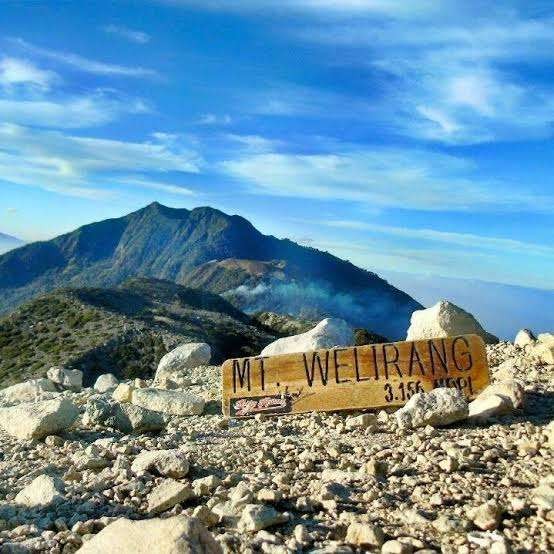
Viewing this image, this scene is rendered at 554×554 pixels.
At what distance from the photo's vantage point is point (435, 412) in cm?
845

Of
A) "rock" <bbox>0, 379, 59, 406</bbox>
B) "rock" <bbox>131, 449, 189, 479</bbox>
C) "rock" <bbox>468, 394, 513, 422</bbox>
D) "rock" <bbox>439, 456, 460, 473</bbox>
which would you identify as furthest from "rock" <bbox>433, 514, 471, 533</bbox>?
"rock" <bbox>0, 379, 59, 406</bbox>

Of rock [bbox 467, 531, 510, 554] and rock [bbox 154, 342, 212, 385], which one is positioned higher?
rock [bbox 154, 342, 212, 385]

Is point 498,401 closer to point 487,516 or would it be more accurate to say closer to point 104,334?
point 487,516

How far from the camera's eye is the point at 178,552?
4.18 m

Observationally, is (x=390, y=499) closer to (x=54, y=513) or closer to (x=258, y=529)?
(x=258, y=529)

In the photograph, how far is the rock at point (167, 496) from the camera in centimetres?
611

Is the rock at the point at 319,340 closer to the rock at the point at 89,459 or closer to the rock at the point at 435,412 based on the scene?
the rock at the point at 435,412

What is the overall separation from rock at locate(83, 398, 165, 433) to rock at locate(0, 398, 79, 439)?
305 mm

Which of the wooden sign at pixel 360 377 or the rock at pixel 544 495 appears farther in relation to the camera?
the wooden sign at pixel 360 377

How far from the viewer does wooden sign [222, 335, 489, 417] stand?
1000cm

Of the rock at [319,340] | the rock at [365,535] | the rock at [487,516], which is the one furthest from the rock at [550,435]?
the rock at [319,340]

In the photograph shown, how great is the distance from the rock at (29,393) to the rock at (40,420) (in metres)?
4.46

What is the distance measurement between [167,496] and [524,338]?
9.06 m

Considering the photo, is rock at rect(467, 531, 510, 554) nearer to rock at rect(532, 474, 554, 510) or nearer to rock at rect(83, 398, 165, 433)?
rock at rect(532, 474, 554, 510)
